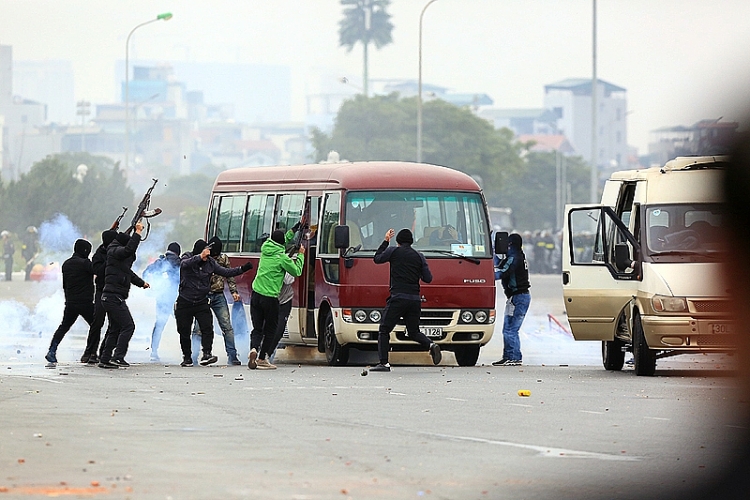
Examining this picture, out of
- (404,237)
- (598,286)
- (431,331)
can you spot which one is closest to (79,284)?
(404,237)

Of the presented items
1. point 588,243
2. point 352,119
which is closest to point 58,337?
point 588,243

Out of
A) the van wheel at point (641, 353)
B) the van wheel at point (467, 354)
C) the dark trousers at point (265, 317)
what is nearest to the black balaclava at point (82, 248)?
the dark trousers at point (265, 317)

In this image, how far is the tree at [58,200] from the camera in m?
70.0

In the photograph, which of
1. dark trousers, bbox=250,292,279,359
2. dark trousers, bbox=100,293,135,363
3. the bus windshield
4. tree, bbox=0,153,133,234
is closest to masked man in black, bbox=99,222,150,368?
dark trousers, bbox=100,293,135,363

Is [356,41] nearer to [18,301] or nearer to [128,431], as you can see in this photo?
[18,301]

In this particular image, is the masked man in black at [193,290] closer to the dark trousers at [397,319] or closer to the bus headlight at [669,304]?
the dark trousers at [397,319]

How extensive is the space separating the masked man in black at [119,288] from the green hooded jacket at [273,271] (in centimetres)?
142

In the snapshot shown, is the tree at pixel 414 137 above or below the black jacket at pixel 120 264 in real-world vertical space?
above

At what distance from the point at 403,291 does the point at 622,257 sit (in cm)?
251

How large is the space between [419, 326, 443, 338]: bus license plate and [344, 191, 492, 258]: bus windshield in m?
0.90

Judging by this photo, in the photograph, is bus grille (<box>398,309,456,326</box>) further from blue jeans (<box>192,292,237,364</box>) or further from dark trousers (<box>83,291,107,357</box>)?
dark trousers (<box>83,291,107,357</box>)

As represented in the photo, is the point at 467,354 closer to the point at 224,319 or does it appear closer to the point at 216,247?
the point at 224,319

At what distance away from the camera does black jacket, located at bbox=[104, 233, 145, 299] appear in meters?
19.7

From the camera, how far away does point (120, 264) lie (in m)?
19.8
